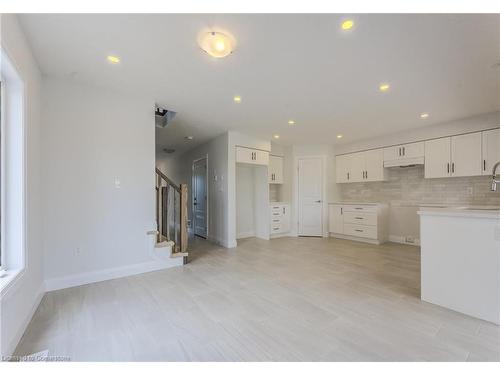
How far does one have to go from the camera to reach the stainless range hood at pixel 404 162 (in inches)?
182

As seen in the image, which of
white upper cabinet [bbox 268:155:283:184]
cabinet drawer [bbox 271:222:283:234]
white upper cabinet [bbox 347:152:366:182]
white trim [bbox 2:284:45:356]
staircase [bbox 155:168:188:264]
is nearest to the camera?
white trim [bbox 2:284:45:356]

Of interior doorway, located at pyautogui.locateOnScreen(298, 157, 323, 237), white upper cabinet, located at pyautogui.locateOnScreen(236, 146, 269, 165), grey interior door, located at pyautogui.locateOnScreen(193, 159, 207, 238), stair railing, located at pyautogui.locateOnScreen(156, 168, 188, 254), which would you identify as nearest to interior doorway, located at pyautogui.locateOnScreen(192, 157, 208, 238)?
grey interior door, located at pyautogui.locateOnScreen(193, 159, 207, 238)

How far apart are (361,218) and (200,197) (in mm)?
4170

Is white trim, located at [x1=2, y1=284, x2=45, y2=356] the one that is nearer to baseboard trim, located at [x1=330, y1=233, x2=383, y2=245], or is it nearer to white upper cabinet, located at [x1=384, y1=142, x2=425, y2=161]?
baseboard trim, located at [x1=330, y1=233, x2=383, y2=245]

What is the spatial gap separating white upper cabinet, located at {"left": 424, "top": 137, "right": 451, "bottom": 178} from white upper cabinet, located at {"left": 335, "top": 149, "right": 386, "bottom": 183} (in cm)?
86

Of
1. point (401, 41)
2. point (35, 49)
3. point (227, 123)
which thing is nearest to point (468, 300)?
point (401, 41)

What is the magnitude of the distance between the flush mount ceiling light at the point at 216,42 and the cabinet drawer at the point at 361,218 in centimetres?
467

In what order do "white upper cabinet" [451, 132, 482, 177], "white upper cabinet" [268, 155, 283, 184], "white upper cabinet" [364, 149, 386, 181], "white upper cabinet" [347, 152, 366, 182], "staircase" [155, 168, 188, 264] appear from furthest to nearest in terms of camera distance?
"white upper cabinet" [268, 155, 283, 184] → "white upper cabinet" [347, 152, 366, 182] → "white upper cabinet" [364, 149, 386, 181] → "white upper cabinet" [451, 132, 482, 177] → "staircase" [155, 168, 188, 264]

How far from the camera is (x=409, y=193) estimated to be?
5.12 metres

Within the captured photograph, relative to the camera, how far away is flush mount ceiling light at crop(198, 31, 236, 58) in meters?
1.87

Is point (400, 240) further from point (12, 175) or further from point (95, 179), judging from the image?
point (12, 175)

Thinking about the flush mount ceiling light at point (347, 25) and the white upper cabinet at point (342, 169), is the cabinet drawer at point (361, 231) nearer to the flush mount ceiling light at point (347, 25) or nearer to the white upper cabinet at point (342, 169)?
the white upper cabinet at point (342, 169)

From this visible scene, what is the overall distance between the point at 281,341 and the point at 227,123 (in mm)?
3596

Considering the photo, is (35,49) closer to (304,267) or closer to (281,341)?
(281,341)
